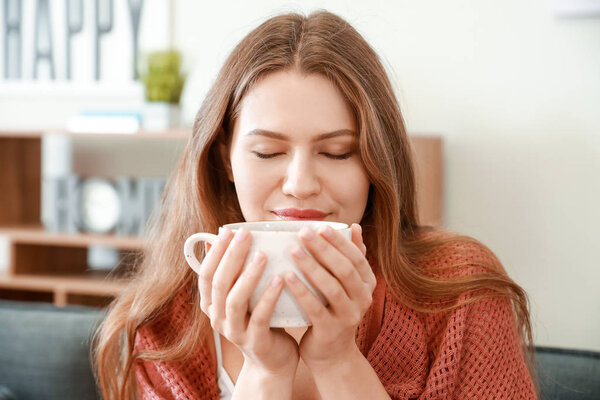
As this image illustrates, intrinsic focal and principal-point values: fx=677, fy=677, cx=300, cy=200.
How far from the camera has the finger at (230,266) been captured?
723 mm

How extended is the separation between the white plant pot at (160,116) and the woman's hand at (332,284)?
5.31 feet

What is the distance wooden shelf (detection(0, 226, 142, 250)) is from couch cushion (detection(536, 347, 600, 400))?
146 cm

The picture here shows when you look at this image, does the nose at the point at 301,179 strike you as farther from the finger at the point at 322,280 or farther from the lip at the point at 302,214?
the finger at the point at 322,280

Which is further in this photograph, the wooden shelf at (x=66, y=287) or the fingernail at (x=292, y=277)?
the wooden shelf at (x=66, y=287)

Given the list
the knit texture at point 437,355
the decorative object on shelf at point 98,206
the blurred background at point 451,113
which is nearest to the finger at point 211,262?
the knit texture at point 437,355

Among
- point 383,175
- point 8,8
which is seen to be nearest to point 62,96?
point 8,8

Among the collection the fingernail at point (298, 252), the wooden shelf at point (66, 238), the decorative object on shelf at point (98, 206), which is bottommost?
the wooden shelf at point (66, 238)

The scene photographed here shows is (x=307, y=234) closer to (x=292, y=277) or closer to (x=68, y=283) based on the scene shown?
(x=292, y=277)

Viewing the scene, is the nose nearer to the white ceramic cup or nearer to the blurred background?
the white ceramic cup

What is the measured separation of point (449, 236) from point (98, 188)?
1.68 meters

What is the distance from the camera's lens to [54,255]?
2.69 metres

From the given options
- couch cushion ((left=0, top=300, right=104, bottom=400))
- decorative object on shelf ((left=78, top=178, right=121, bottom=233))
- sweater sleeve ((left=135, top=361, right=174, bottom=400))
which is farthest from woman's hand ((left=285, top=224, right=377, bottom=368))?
decorative object on shelf ((left=78, top=178, right=121, bottom=233))

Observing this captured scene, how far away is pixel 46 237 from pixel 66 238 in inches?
3.0

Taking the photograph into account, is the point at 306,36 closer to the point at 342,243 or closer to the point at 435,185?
the point at 342,243
